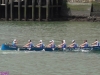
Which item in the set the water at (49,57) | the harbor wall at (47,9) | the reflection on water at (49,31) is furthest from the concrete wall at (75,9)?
the water at (49,57)

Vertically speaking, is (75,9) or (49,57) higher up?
(75,9)

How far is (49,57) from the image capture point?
3434 centimetres

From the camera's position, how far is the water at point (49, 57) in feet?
97.7

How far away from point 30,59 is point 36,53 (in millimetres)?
2458

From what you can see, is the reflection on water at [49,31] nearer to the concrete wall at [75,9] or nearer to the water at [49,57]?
the water at [49,57]

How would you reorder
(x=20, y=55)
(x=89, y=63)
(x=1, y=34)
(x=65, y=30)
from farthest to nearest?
(x=65, y=30) → (x=1, y=34) → (x=20, y=55) → (x=89, y=63)

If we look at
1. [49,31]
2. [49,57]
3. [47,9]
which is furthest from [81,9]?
[49,57]

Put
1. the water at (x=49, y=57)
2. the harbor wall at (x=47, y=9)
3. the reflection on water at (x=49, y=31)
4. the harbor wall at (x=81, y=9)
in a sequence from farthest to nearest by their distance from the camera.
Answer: the harbor wall at (x=81, y=9) → the harbor wall at (x=47, y=9) → the reflection on water at (x=49, y=31) → the water at (x=49, y=57)

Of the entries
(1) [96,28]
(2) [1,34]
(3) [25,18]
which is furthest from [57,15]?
(2) [1,34]

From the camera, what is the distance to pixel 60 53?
35906 millimetres

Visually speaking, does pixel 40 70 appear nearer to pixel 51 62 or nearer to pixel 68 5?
pixel 51 62

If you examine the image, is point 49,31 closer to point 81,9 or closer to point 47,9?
point 47,9

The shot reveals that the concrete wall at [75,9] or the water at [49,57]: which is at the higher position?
the concrete wall at [75,9]

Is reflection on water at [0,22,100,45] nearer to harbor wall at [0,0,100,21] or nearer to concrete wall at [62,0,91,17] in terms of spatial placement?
harbor wall at [0,0,100,21]
